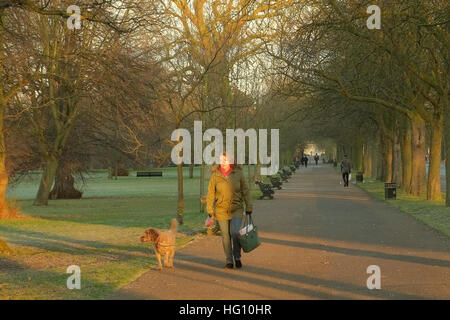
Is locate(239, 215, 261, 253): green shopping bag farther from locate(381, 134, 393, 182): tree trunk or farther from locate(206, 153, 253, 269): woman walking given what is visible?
locate(381, 134, 393, 182): tree trunk

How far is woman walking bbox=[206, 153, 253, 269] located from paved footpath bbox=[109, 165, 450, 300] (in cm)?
41

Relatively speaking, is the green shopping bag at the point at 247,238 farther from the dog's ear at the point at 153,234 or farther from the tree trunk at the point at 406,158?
the tree trunk at the point at 406,158

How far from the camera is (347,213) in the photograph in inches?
964

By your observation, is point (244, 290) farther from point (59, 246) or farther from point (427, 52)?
point (427, 52)

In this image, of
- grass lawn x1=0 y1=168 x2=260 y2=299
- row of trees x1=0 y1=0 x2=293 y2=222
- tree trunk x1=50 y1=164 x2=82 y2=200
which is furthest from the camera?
tree trunk x1=50 y1=164 x2=82 y2=200

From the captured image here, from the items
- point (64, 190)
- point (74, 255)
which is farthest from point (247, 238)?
point (64, 190)

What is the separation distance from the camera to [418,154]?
1312 inches

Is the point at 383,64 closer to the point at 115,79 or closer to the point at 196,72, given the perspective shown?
the point at 196,72

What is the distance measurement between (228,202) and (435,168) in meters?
20.2

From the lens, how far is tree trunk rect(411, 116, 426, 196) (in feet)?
110

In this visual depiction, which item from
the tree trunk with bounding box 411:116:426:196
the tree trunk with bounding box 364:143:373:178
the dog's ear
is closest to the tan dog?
the dog's ear

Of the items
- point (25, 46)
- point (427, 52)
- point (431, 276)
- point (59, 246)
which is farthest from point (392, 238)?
point (427, 52)
